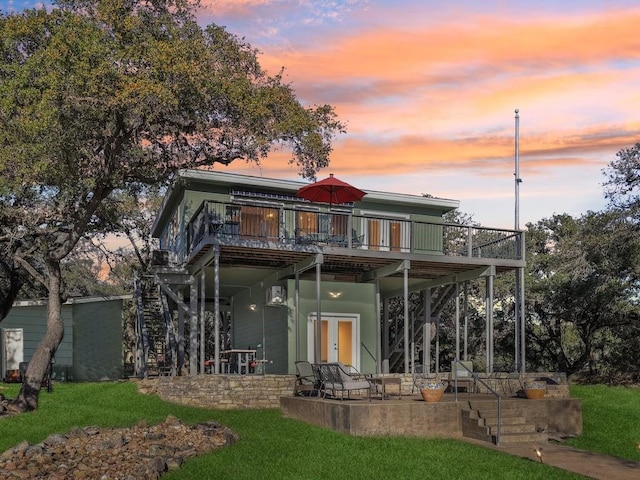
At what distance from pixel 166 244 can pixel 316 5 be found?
529 inches

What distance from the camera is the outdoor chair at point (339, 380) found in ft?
48.4

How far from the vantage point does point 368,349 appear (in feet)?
73.5

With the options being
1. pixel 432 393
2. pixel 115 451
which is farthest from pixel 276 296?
pixel 115 451

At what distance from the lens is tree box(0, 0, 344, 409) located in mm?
14383

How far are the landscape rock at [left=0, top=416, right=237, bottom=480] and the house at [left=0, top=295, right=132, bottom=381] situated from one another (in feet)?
42.4

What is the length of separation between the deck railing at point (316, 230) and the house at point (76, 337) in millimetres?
6481

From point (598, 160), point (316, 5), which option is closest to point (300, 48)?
point (316, 5)

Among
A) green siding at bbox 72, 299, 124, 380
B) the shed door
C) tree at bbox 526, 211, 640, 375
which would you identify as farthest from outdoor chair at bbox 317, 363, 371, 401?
tree at bbox 526, 211, 640, 375

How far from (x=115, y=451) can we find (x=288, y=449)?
2.77 m

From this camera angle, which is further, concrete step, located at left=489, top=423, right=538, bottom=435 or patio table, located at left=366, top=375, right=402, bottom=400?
patio table, located at left=366, top=375, right=402, bottom=400

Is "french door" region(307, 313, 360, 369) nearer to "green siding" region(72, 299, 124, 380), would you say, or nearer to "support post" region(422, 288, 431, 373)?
"support post" region(422, 288, 431, 373)

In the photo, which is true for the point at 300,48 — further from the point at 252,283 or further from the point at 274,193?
the point at 252,283

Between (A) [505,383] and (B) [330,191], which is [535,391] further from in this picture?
(B) [330,191]

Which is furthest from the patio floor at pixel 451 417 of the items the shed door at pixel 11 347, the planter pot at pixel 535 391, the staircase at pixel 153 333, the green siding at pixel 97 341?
the shed door at pixel 11 347
